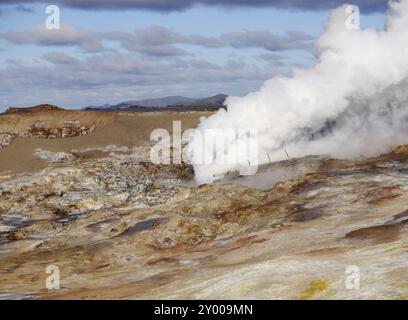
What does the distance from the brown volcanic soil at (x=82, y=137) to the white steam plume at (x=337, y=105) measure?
20176 millimetres

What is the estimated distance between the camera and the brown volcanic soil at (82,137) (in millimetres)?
64062

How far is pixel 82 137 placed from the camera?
73.6 m

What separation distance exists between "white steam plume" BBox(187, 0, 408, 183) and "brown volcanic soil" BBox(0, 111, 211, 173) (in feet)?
66.2

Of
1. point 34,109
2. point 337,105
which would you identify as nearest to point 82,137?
point 34,109

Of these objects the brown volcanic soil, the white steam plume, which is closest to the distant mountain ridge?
the brown volcanic soil

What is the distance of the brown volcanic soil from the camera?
64062mm

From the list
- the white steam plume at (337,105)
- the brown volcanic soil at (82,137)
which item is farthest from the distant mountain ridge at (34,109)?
the white steam plume at (337,105)

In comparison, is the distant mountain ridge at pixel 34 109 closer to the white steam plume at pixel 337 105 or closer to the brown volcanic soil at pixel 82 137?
the brown volcanic soil at pixel 82 137

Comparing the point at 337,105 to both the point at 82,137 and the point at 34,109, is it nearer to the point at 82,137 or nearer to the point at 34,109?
the point at 82,137

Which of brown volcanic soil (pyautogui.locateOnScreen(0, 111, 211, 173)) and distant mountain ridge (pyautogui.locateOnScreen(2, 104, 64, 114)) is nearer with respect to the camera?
brown volcanic soil (pyautogui.locateOnScreen(0, 111, 211, 173))

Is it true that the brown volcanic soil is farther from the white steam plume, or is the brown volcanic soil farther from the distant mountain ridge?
the white steam plume
